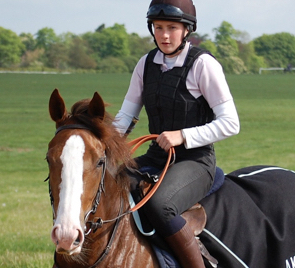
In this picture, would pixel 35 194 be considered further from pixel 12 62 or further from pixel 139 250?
pixel 12 62

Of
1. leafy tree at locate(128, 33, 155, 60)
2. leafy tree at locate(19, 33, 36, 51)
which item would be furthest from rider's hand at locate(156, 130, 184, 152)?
leafy tree at locate(19, 33, 36, 51)

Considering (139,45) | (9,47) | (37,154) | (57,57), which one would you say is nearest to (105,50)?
(139,45)

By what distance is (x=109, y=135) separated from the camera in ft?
12.1


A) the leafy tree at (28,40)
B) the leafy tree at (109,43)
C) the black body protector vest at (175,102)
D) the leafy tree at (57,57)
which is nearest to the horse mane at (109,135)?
the black body protector vest at (175,102)

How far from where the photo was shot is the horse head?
10.6 ft

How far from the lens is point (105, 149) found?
3.69 m

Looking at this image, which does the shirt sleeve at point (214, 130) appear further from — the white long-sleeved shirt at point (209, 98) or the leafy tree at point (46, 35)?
the leafy tree at point (46, 35)

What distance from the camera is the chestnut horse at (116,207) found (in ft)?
11.0

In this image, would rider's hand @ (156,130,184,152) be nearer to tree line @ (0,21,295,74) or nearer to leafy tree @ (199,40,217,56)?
tree line @ (0,21,295,74)

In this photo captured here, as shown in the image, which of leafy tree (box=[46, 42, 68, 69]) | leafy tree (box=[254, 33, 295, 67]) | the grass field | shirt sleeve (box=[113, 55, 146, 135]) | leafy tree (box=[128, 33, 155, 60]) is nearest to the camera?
shirt sleeve (box=[113, 55, 146, 135])

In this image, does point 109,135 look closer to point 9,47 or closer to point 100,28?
point 9,47

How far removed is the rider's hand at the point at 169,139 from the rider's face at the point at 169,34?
2.13ft

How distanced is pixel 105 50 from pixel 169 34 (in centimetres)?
12738

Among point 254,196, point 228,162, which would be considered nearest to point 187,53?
point 254,196
